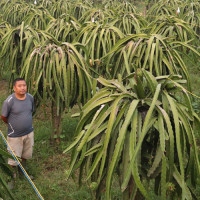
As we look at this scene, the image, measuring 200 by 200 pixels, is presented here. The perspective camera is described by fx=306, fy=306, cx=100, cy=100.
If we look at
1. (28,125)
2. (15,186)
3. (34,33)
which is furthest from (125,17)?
(15,186)

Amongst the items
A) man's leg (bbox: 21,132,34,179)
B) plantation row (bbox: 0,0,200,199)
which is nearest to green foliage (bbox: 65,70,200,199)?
plantation row (bbox: 0,0,200,199)

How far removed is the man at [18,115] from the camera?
11.2 feet

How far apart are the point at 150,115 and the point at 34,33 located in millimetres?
3254

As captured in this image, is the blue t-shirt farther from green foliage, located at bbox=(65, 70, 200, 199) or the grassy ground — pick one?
green foliage, located at bbox=(65, 70, 200, 199)

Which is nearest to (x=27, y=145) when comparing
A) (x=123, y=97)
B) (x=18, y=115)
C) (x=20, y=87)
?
(x=18, y=115)

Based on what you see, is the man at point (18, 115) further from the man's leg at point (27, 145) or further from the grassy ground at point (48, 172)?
the grassy ground at point (48, 172)

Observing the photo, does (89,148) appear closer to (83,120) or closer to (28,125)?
(83,120)

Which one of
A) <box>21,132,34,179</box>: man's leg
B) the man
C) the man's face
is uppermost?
the man's face

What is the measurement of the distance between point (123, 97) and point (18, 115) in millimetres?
1850

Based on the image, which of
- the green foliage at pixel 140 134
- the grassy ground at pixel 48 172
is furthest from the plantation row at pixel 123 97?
the grassy ground at pixel 48 172

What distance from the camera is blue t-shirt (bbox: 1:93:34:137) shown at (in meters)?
3.43

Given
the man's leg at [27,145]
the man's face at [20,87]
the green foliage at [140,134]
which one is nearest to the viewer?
the green foliage at [140,134]

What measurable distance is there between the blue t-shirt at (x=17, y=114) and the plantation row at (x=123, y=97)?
338mm

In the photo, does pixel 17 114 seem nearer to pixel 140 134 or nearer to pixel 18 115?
pixel 18 115
